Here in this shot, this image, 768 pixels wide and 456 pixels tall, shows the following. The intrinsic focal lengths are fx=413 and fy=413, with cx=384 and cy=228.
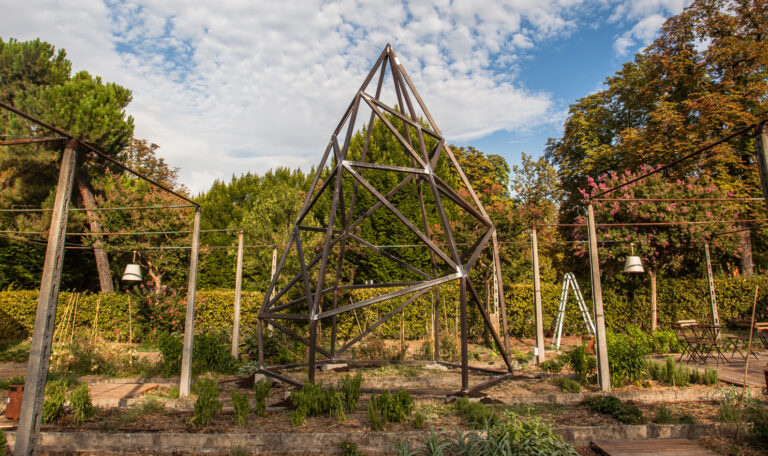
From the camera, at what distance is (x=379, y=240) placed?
57.9 feet

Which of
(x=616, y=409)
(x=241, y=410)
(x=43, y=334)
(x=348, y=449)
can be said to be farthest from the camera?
(x=616, y=409)

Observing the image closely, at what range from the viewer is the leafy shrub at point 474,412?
4769 millimetres

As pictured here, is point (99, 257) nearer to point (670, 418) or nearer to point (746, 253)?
point (670, 418)

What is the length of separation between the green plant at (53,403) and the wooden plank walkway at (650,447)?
650cm

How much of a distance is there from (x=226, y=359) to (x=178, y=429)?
418 centimetres

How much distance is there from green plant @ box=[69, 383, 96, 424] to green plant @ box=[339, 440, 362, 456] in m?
3.64

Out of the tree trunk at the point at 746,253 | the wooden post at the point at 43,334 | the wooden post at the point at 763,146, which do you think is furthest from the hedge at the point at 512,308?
the wooden post at the point at 43,334

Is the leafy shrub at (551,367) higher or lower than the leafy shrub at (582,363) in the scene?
lower

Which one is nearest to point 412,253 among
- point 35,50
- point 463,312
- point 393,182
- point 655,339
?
point 393,182

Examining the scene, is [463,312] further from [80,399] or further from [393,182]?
[393,182]

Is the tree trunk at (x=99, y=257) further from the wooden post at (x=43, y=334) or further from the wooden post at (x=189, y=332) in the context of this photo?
the wooden post at (x=43, y=334)

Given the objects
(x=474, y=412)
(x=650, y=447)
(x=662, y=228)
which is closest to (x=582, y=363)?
(x=650, y=447)

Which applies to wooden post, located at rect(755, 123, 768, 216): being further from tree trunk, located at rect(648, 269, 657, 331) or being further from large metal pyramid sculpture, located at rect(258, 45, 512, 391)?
tree trunk, located at rect(648, 269, 657, 331)

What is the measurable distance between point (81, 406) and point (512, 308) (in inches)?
491
